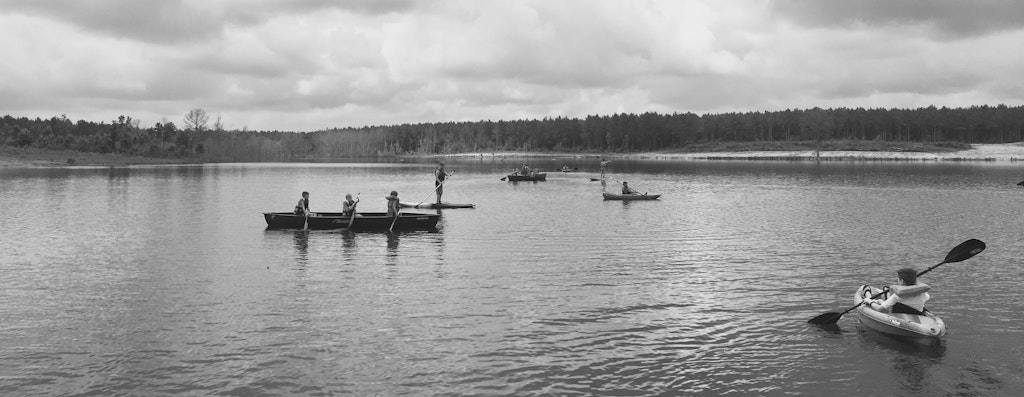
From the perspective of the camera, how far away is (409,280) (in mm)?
25406

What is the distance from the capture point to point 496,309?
21.1 metres

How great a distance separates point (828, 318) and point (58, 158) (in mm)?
172233

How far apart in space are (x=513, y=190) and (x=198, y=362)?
6100 centimetres

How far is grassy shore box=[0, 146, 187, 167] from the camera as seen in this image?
143875 mm

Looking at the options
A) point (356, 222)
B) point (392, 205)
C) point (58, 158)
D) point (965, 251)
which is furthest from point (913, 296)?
point (58, 158)

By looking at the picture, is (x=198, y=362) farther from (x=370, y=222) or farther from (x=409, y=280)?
(x=370, y=222)

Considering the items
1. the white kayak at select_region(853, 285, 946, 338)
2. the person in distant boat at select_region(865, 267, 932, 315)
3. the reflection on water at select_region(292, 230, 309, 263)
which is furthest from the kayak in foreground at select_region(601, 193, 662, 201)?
the person in distant boat at select_region(865, 267, 932, 315)

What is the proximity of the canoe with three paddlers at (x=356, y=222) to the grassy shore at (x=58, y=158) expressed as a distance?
129 metres

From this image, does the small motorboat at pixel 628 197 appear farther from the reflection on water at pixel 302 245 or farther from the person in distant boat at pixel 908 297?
the person in distant boat at pixel 908 297

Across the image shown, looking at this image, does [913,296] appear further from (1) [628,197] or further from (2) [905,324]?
(1) [628,197]

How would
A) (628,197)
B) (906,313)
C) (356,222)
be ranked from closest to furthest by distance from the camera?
(906,313), (356,222), (628,197)

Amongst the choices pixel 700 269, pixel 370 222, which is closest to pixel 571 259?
pixel 700 269

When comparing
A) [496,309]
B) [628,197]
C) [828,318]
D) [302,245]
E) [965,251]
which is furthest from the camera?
[628,197]

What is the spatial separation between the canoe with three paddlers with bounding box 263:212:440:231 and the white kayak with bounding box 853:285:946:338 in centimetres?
2441
